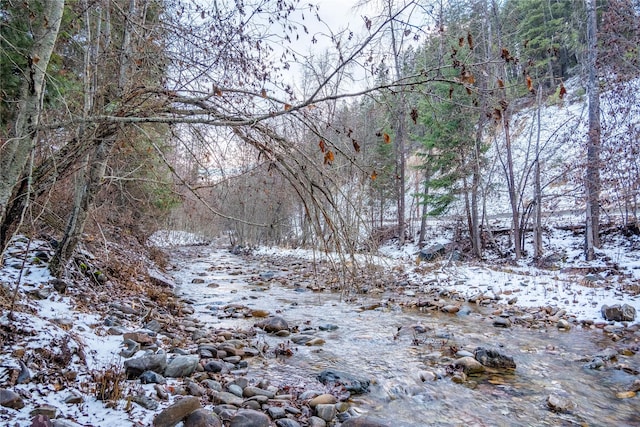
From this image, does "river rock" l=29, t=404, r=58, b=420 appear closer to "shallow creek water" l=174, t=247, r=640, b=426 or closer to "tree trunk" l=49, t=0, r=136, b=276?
"shallow creek water" l=174, t=247, r=640, b=426

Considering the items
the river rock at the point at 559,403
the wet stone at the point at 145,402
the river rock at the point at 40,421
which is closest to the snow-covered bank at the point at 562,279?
the river rock at the point at 559,403

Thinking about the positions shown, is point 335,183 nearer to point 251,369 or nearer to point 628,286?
point 251,369

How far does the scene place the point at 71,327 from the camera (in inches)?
157

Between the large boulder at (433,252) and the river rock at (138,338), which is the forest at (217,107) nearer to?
the river rock at (138,338)

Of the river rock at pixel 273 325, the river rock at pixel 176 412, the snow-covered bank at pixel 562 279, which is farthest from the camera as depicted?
the snow-covered bank at pixel 562 279

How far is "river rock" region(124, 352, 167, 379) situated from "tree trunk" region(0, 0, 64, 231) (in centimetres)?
164

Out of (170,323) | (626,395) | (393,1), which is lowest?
(626,395)

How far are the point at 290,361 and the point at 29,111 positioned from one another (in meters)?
3.74

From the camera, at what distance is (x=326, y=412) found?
11.2 feet

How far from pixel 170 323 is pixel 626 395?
5718mm

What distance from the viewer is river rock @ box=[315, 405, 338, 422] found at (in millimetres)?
3359

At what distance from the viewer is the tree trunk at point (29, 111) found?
9.43 ft

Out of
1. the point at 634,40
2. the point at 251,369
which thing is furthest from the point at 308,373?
the point at 634,40

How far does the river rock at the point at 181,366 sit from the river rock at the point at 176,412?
0.72 m
